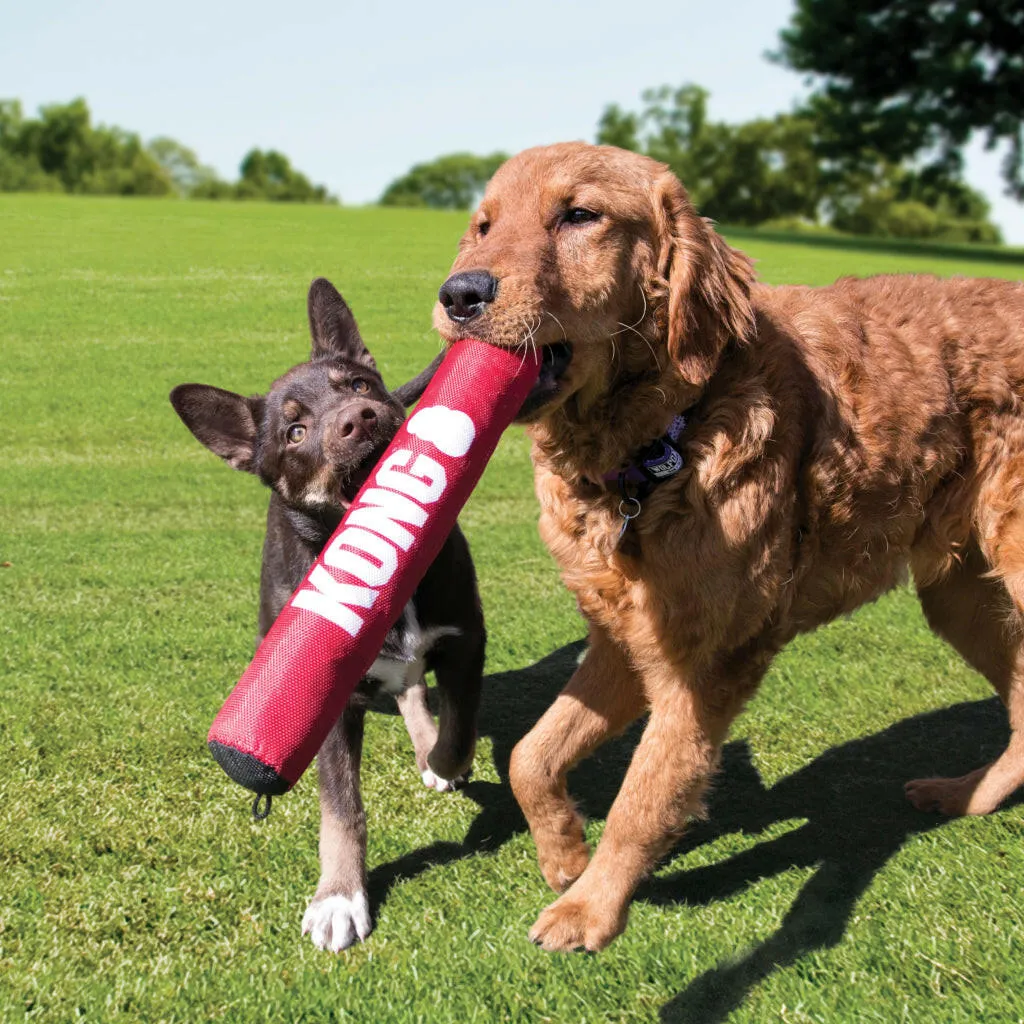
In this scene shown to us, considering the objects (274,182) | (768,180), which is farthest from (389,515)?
(274,182)

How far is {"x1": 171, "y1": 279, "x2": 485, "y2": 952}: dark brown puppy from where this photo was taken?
3.76 m

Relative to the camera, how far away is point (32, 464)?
966 cm

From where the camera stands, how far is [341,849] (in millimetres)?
3580

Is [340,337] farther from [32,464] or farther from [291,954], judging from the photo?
[32,464]

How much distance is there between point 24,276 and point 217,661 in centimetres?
1413

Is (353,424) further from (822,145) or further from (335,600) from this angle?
(822,145)

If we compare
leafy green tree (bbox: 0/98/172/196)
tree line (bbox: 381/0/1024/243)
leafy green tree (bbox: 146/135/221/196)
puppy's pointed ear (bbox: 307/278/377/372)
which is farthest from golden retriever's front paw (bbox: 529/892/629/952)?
leafy green tree (bbox: 146/135/221/196)

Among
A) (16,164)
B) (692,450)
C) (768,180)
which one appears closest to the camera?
(692,450)

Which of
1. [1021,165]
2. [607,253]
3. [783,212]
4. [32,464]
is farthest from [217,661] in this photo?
[783,212]

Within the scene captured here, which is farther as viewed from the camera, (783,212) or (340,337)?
(783,212)

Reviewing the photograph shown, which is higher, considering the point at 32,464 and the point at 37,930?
the point at 37,930

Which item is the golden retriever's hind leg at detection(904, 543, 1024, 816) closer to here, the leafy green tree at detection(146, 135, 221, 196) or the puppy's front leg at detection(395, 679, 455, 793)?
the puppy's front leg at detection(395, 679, 455, 793)

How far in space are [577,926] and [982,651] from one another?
216 cm

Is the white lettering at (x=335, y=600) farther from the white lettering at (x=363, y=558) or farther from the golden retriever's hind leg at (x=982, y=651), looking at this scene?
the golden retriever's hind leg at (x=982, y=651)
